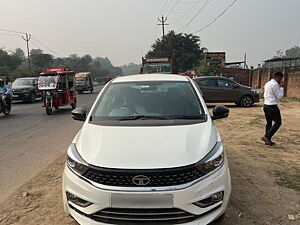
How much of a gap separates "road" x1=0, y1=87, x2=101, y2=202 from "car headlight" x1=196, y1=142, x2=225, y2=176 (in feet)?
10.0

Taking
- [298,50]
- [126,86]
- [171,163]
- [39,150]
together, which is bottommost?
[39,150]

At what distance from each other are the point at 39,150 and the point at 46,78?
7787 mm

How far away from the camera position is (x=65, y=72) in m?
15.0

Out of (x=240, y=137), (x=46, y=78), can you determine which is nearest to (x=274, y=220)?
(x=240, y=137)

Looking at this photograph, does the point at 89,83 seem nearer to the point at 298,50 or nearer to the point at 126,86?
the point at 126,86

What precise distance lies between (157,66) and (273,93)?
1559 centimetres

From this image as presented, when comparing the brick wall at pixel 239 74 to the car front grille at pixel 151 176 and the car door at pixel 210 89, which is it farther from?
the car front grille at pixel 151 176

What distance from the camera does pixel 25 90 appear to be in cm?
2134

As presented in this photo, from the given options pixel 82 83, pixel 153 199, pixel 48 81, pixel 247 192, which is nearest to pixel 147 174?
pixel 153 199

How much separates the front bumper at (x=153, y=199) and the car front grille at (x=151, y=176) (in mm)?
73

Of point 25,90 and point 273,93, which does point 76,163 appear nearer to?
point 273,93

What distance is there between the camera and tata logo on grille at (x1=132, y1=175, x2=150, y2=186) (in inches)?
109

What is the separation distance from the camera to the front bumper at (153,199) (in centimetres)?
273

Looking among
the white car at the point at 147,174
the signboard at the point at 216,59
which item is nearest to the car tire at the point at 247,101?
the white car at the point at 147,174
